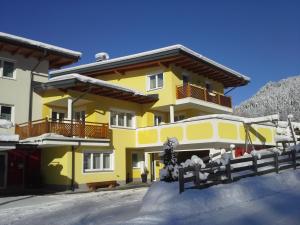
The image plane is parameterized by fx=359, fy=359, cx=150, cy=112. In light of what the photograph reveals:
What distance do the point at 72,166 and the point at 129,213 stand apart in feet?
33.0

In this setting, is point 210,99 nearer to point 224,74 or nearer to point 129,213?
point 224,74

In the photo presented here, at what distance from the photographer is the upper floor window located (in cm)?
2156

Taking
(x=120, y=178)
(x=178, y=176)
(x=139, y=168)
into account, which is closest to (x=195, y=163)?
(x=178, y=176)

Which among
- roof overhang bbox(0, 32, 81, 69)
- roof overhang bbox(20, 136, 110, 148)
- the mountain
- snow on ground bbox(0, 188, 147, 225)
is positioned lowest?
snow on ground bbox(0, 188, 147, 225)

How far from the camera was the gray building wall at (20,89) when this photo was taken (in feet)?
69.9

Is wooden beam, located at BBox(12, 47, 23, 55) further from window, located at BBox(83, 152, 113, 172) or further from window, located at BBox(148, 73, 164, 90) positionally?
window, located at BBox(148, 73, 164, 90)

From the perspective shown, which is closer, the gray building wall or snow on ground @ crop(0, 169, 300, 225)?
snow on ground @ crop(0, 169, 300, 225)

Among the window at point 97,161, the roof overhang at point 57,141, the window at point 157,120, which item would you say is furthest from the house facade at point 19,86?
the window at point 157,120

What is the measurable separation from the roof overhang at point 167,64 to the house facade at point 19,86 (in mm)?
5101

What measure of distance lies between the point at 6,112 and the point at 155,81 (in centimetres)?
1107

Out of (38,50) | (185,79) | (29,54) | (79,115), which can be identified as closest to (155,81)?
(185,79)

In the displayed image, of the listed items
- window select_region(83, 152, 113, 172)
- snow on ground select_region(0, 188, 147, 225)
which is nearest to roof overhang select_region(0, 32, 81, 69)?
window select_region(83, 152, 113, 172)

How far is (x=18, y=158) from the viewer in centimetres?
2119

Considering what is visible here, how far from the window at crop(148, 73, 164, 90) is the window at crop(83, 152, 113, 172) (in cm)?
686
